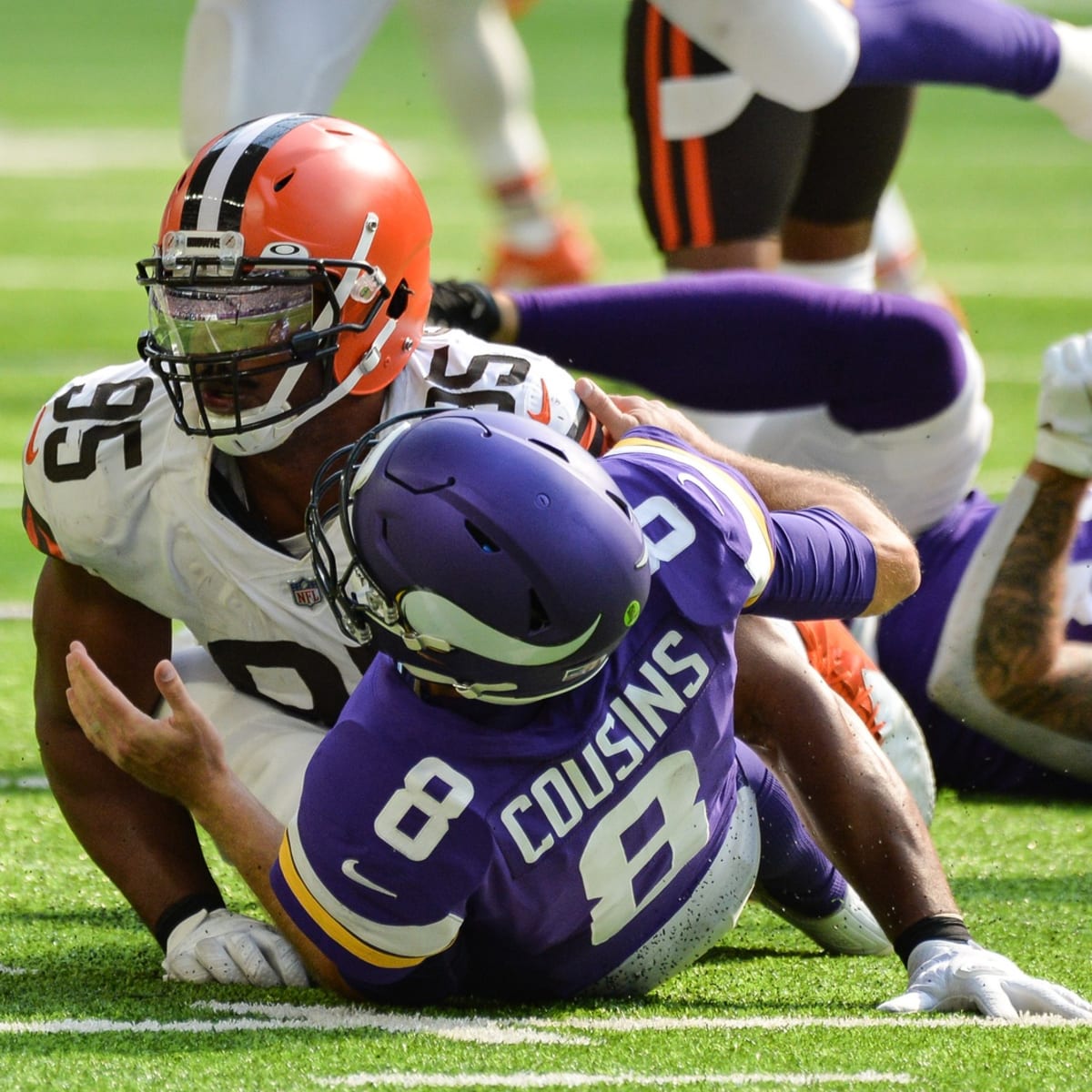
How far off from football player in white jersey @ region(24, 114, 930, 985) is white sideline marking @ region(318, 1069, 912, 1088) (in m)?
0.53

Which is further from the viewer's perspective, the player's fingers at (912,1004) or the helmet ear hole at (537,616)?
the player's fingers at (912,1004)

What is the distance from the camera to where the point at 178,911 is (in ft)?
9.23

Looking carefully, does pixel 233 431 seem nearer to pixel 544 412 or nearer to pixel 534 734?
pixel 544 412

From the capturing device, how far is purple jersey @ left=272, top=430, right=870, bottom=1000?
2.34 metres

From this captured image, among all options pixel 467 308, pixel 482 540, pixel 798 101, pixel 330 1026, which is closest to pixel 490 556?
pixel 482 540

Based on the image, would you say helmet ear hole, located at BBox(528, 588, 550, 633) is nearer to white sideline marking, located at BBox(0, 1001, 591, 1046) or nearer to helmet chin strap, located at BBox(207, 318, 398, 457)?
white sideline marking, located at BBox(0, 1001, 591, 1046)

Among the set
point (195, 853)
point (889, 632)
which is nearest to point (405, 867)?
point (195, 853)

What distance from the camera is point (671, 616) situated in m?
2.46

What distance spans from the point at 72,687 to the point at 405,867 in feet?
1.63

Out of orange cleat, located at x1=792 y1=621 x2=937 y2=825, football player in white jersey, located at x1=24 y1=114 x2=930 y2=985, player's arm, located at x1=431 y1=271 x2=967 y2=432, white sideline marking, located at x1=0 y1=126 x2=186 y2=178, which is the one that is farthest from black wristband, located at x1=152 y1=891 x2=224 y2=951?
white sideline marking, located at x1=0 y1=126 x2=186 y2=178

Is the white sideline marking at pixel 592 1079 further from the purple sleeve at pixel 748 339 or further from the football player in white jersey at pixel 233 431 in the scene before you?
the purple sleeve at pixel 748 339

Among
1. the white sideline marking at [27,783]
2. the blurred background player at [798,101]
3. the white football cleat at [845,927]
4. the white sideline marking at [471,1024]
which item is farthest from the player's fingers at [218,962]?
the blurred background player at [798,101]

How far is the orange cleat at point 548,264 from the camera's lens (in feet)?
30.1

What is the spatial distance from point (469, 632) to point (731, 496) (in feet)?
1.39
